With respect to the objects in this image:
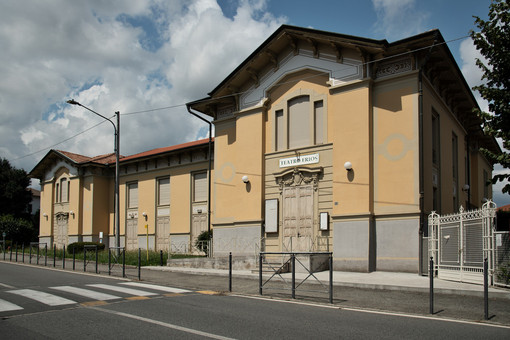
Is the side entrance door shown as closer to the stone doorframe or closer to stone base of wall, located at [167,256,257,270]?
stone base of wall, located at [167,256,257,270]

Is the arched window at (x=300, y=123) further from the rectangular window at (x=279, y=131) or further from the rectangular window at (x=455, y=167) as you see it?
the rectangular window at (x=455, y=167)

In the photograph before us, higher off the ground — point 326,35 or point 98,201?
point 326,35

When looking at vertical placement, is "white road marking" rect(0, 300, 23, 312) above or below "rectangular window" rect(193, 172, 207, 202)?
below

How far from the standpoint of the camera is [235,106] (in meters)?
23.8

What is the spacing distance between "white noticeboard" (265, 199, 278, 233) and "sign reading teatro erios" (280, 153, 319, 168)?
1743mm

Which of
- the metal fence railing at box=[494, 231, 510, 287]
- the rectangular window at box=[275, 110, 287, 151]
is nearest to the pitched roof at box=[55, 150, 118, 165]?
the rectangular window at box=[275, 110, 287, 151]

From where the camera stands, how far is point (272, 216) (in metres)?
21.2

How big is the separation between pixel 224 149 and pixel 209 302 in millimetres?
14009

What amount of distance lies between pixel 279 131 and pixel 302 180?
273cm

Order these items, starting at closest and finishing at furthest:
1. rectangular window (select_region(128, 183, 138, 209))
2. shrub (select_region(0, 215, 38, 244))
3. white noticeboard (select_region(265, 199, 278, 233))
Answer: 1. white noticeboard (select_region(265, 199, 278, 233))
2. rectangular window (select_region(128, 183, 138, 209))
3. shrub (select_region(0, 215, 38, 244))

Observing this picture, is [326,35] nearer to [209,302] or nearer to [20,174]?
[209,302]

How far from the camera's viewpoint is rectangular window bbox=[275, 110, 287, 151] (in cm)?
2149

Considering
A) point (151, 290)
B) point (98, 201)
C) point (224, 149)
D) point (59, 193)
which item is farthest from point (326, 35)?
point (59, 193)

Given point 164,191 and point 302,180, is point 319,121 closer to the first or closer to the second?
point 302,180
